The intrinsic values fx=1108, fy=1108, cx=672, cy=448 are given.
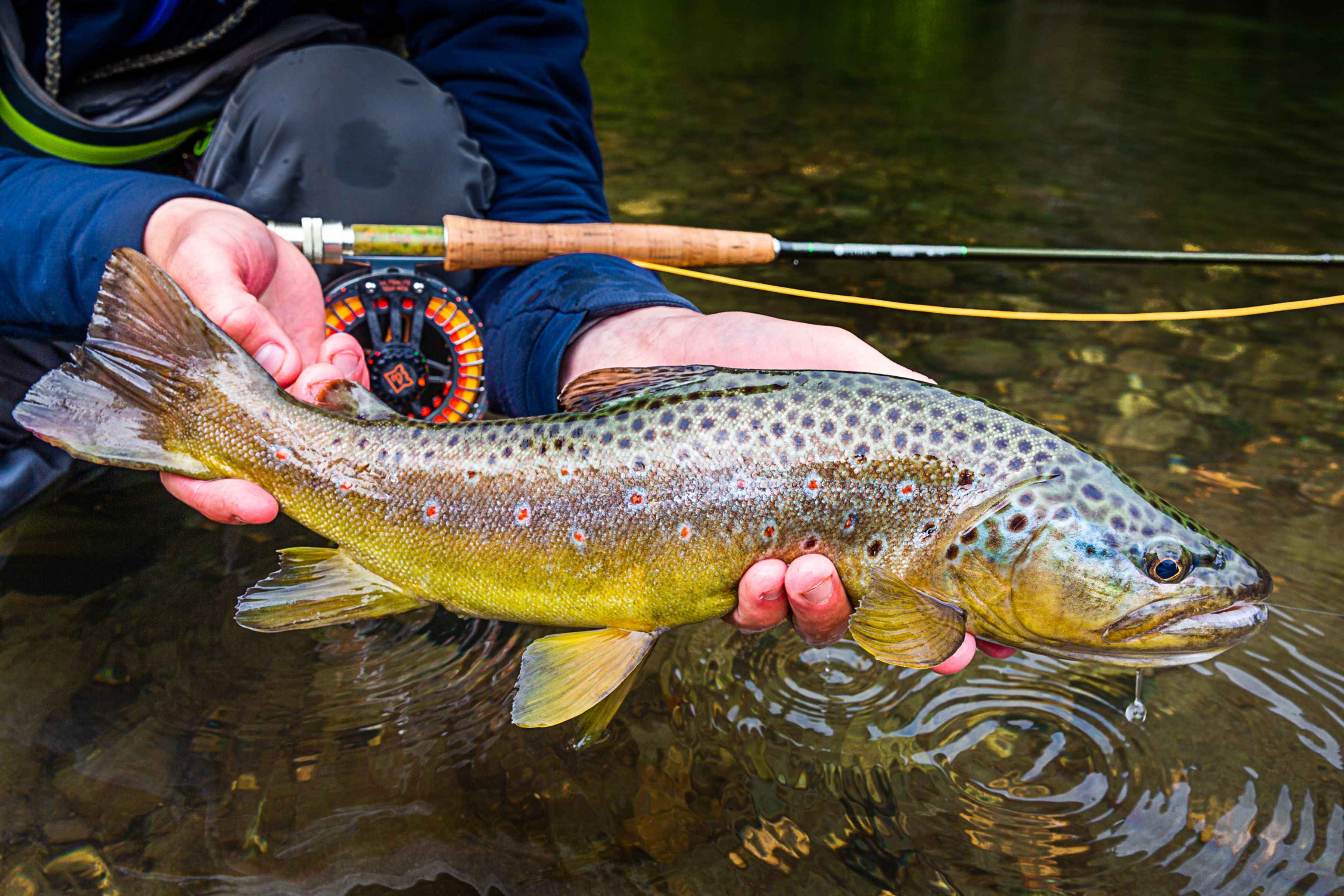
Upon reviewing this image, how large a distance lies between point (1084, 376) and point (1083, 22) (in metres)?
17.6

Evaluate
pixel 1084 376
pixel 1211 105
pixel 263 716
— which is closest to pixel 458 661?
pixel 263 716

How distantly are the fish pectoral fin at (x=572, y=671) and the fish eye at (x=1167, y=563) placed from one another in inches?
40.8

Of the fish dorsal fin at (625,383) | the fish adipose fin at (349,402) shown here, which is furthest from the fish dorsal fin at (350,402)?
the fish dorsal fin at (625,383)

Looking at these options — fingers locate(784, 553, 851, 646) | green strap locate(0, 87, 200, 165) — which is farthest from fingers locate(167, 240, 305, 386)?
fingers locate(784, 553, 851, 646)

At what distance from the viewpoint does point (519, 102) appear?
4047mm

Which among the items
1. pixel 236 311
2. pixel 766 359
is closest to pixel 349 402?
pixel 236 311

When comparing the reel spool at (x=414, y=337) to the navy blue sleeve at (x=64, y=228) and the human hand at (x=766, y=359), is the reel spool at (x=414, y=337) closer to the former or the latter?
the human hand at (x=766, y=359)

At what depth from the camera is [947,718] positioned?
302 centimetres

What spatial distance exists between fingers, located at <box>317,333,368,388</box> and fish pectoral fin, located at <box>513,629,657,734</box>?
0.86m

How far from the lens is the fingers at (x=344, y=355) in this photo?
281cm

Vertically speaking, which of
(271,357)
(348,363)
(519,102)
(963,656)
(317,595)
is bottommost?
(963,656)

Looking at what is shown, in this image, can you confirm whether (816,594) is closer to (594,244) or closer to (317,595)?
(317,595)

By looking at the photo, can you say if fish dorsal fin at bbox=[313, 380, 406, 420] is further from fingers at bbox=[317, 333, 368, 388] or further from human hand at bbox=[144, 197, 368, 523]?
fingers at bbox=[317, 333, 368, 388]

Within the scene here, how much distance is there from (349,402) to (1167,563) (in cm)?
175
